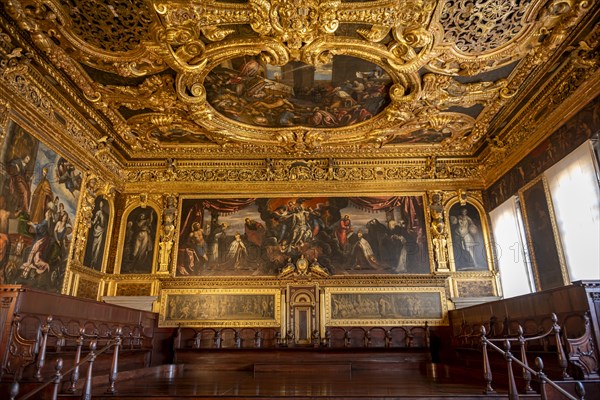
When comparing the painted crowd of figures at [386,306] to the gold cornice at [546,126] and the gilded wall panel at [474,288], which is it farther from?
the gold cornice at [546,126]

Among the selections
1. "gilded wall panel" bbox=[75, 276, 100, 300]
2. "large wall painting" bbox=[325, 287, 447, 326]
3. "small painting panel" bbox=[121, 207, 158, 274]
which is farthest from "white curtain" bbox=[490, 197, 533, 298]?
"gilded wall panel" bbox=[75, 276, 100, 300]

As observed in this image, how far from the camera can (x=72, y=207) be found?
32.3 ft

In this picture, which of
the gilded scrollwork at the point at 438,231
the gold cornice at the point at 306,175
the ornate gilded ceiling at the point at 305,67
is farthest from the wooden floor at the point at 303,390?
the ornate gilded ceiling at the point at 305,67

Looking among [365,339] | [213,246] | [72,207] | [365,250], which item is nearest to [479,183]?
[365,250]

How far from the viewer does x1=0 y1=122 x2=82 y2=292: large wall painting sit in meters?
7.50

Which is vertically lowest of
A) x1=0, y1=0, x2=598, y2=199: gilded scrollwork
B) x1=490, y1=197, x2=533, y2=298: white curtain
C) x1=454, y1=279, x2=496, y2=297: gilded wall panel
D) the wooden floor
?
the wooden floor

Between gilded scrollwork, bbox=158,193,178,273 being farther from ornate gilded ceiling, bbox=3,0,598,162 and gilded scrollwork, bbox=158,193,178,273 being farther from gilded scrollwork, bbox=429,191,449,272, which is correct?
gilded scrollwork, bbox=429,191,449,272

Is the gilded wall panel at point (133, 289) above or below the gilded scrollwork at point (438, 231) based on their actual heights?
below

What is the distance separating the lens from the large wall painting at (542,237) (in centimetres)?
853

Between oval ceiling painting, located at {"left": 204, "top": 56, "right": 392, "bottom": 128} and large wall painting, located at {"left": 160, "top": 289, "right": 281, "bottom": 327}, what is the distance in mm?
4925

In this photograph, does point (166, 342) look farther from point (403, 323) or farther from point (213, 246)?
point (403, 323)

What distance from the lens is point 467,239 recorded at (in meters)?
11.8

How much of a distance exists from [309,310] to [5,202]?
759 centimetres

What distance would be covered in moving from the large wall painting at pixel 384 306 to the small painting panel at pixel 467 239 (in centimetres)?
118
